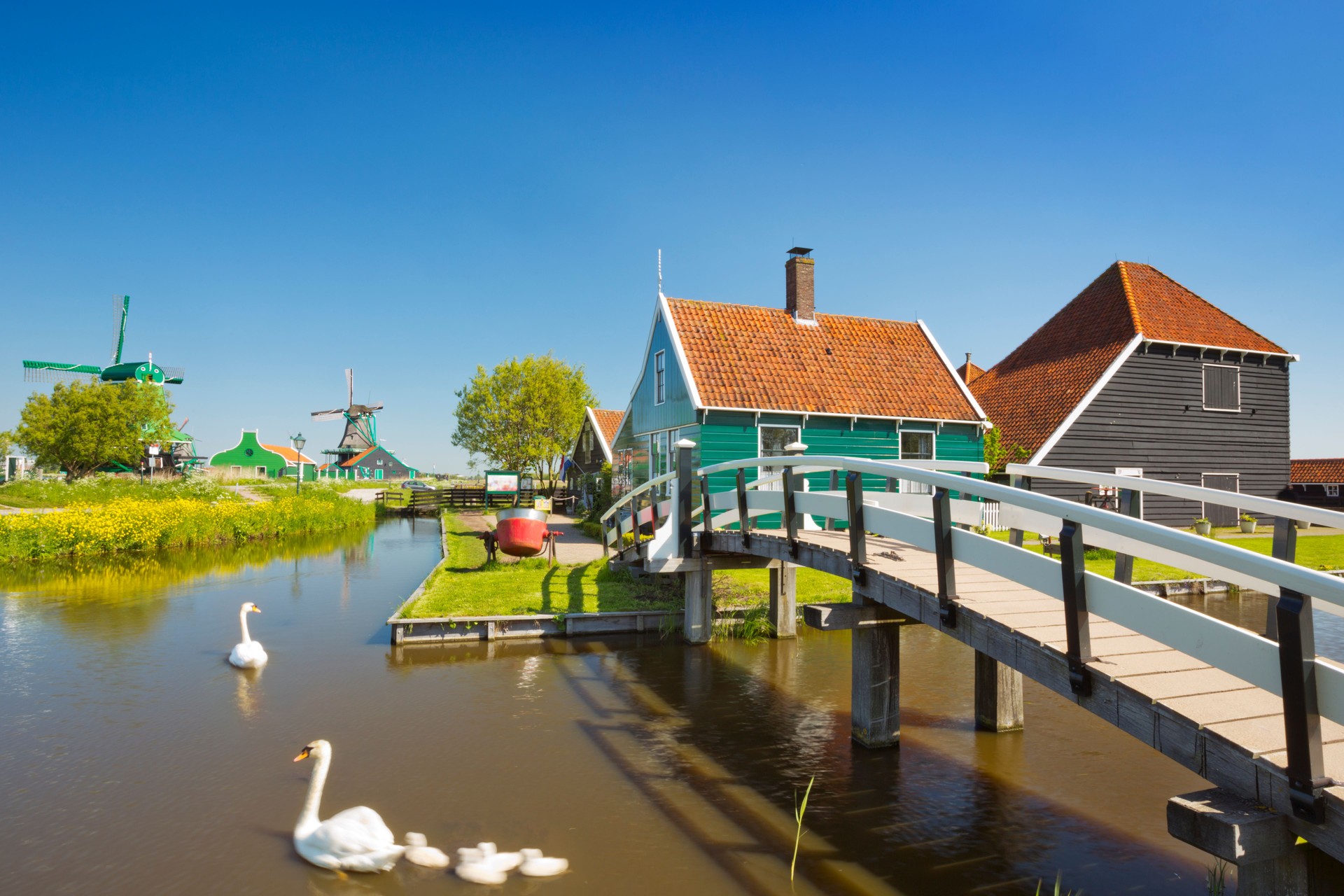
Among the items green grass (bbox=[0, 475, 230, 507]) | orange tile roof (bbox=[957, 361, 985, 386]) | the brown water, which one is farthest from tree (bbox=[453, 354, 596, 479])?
the brown water

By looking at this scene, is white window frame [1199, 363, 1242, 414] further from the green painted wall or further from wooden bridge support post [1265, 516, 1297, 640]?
the green painted wall

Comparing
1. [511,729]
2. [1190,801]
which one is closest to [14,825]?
[511,729]

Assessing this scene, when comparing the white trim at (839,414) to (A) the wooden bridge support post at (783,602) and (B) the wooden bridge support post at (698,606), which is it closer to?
(A) the wooden bridge support post at (783,602)

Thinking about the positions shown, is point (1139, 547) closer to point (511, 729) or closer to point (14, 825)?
point (511, 729)

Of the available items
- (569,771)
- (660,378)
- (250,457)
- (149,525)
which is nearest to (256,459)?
(250,457)

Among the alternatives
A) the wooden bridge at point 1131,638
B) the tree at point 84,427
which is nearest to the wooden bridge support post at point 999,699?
the wooden bridge at point 1131,638

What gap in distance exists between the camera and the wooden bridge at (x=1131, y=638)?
3.45 m

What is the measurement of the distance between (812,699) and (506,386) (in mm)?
43553

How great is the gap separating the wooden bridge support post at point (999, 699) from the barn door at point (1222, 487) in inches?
796

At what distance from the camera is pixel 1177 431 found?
2405cm

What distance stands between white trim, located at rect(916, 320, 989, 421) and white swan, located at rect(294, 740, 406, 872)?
18.7 meters

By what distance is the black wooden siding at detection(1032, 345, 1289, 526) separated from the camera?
75.5 feet

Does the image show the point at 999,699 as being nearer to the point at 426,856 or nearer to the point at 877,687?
the point at 877,687

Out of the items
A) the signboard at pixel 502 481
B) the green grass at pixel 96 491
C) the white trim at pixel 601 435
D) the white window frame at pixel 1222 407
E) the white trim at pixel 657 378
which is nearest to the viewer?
the white trim at pixel 657 378
